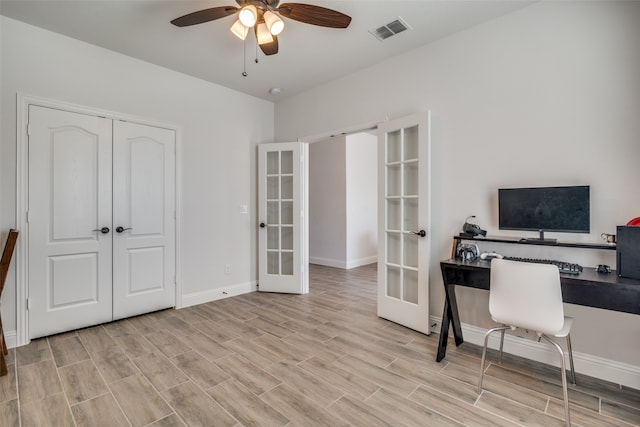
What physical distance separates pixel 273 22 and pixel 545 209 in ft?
8.02

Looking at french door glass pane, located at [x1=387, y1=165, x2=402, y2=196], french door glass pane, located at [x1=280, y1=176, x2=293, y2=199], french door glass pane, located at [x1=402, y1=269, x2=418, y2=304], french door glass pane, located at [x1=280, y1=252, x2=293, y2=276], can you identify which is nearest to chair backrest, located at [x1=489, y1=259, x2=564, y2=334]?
french door glass pane, located at [x1=402, y1=269, x2=418, y2=304]

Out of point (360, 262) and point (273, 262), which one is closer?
point (273, 262)

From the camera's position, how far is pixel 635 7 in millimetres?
2037

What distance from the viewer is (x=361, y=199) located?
256 inches

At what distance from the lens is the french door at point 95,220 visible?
2830mm

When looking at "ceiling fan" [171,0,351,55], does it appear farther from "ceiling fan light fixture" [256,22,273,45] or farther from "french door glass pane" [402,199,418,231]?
"french door glass pane" [402,199,418,231]

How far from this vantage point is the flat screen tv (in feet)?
7.04

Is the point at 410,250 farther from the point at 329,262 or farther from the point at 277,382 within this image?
the point at 329,262

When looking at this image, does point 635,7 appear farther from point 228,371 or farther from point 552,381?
point 228,371

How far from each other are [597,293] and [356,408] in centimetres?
161

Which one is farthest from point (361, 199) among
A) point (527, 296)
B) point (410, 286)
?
point (527, 296)

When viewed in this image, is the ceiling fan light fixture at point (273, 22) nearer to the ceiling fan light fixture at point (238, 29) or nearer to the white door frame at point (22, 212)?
the ceiling fan light fixture at point (238, 29)

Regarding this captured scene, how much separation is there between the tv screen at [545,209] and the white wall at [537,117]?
13cm

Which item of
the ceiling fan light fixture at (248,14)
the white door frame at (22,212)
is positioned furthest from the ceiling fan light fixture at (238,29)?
the white door frame at (22,212)
